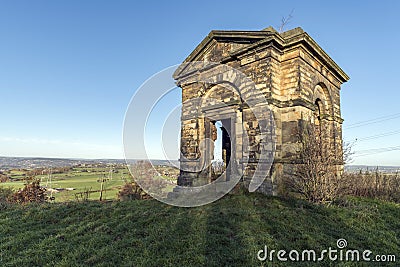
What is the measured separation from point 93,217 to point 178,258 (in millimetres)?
3808

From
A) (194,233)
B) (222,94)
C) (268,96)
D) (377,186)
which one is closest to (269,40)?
(268,96)

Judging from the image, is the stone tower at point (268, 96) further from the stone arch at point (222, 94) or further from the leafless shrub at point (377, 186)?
the leafless shrub at point (377, 186)

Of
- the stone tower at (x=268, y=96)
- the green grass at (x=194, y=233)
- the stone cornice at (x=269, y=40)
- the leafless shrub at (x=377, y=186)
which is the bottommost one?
the green grass at (x=194, y=233)

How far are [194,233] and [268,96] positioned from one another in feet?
16.4

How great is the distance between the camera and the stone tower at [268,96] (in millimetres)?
7402

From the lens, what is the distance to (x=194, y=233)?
4.30 m

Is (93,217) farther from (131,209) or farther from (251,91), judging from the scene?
(251,91)

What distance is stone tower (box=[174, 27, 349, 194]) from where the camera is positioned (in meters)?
7.40

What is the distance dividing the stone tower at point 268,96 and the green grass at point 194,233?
186 cm

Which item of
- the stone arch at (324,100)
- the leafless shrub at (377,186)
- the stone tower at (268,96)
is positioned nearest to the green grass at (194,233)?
the stone tower at (268,96)

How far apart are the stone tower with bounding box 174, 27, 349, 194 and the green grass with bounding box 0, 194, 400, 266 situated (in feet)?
6.09

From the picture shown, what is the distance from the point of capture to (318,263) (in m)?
3.36

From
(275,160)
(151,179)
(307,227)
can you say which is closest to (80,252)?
(307,227)

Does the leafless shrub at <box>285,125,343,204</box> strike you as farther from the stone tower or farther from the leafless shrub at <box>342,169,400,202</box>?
the leafless shrub at <box>342,169,400,202</box>
